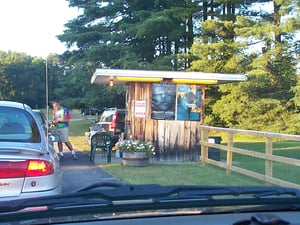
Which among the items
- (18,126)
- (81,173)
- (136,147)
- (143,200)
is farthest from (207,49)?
(143,200)

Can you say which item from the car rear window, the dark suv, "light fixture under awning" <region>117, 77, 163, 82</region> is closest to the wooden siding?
"light fixture under awning" <region>117, 77, 163, 82</region>

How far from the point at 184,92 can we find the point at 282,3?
16258 millimetres

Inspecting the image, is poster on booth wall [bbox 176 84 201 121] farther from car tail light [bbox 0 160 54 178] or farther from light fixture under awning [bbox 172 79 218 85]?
car tail light [bbox 0 160 54 178]

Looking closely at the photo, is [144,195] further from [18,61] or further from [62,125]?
[18,61]

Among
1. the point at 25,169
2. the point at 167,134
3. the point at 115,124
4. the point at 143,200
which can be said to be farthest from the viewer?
the point at 115,124

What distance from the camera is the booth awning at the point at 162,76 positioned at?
46.1 feet

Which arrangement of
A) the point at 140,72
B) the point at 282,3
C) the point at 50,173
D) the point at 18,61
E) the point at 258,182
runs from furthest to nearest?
the point at 18,61 < the point at 282,3 < the point at 140,72 < the point at 258,182 < the point at 50,173

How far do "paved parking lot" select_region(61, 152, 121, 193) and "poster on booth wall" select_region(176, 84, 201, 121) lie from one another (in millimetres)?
2463

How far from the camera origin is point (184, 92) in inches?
588

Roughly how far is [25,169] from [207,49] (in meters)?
26.1

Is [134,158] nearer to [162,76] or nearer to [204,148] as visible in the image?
[204,148]

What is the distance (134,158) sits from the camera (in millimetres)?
13406

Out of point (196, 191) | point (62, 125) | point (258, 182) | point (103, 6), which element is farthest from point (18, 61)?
point (196, 191)

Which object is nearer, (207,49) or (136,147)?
(136,147)
